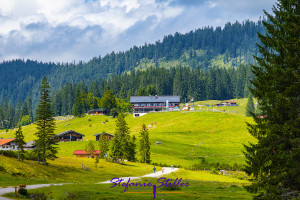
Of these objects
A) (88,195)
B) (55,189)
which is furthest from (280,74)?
(55,189)

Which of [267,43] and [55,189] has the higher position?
[267,43]

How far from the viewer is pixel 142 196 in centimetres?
3341

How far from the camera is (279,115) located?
26969 mm

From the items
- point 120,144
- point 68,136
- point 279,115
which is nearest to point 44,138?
point 120,144

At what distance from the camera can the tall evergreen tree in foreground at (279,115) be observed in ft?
84.7

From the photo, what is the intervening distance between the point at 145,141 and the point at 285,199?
68.5 metres

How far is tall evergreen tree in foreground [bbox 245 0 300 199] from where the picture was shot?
84.7 ft

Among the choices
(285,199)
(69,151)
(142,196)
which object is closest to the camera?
(285,199)

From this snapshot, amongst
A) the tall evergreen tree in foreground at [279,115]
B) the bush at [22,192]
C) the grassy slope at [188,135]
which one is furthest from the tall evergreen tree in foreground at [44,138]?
the tall evergreen tree in foreground at [279,115]

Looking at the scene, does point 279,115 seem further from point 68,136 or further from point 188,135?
point 68,136

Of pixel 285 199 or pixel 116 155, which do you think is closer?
pixel 285 199

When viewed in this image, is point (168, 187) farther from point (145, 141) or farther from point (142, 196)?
point (145, 141)

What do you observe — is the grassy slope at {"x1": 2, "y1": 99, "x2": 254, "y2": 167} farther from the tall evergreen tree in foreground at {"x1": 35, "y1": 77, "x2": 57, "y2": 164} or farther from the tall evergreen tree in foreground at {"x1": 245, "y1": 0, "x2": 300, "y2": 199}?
the tall evergreen tree in foreground at {"x1": 245, "y1": 0, "x2": 300, "y2": 199}

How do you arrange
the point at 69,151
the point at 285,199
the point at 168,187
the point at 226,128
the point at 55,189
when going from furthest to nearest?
the point at 226,128
the point at 69,151
the point at 168,187
the point at 55,189
the point at 285,199
